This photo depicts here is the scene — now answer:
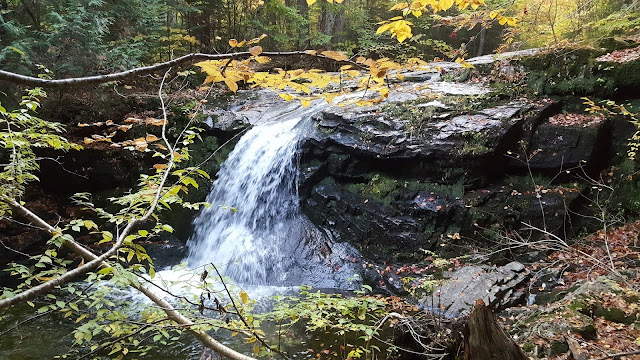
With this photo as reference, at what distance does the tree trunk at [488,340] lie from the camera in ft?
6.86

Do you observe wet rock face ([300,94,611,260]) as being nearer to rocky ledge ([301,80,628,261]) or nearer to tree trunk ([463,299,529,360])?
rocky ledge ([301,80,628,261])

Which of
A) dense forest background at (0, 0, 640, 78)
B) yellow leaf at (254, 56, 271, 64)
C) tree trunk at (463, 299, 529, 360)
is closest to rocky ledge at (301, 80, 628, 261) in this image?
dense forest background at (0, 0, 640, 78)

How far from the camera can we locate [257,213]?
7.86 metres

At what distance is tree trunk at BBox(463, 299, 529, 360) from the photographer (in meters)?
2.09

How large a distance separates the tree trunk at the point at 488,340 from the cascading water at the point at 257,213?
4.84m

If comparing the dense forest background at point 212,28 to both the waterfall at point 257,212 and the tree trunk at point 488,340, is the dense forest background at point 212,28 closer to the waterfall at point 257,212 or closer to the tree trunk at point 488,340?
the tree trunk at point 488,340

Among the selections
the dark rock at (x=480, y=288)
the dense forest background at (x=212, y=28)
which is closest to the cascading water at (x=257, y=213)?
the dense forest background at (x=212, y=28)

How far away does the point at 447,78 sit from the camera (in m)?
9.27

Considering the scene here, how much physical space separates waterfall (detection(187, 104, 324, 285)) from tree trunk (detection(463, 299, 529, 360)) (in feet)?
16.0

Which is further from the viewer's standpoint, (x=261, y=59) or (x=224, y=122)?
(x=224, y=122)

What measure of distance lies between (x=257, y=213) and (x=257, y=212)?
0.08 ft

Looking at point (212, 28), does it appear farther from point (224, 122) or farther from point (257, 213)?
point (257, 213)

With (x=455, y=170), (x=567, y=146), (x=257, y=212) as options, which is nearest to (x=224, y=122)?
Result: (x=257, y=212)

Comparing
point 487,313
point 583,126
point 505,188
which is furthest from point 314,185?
point 487,313
